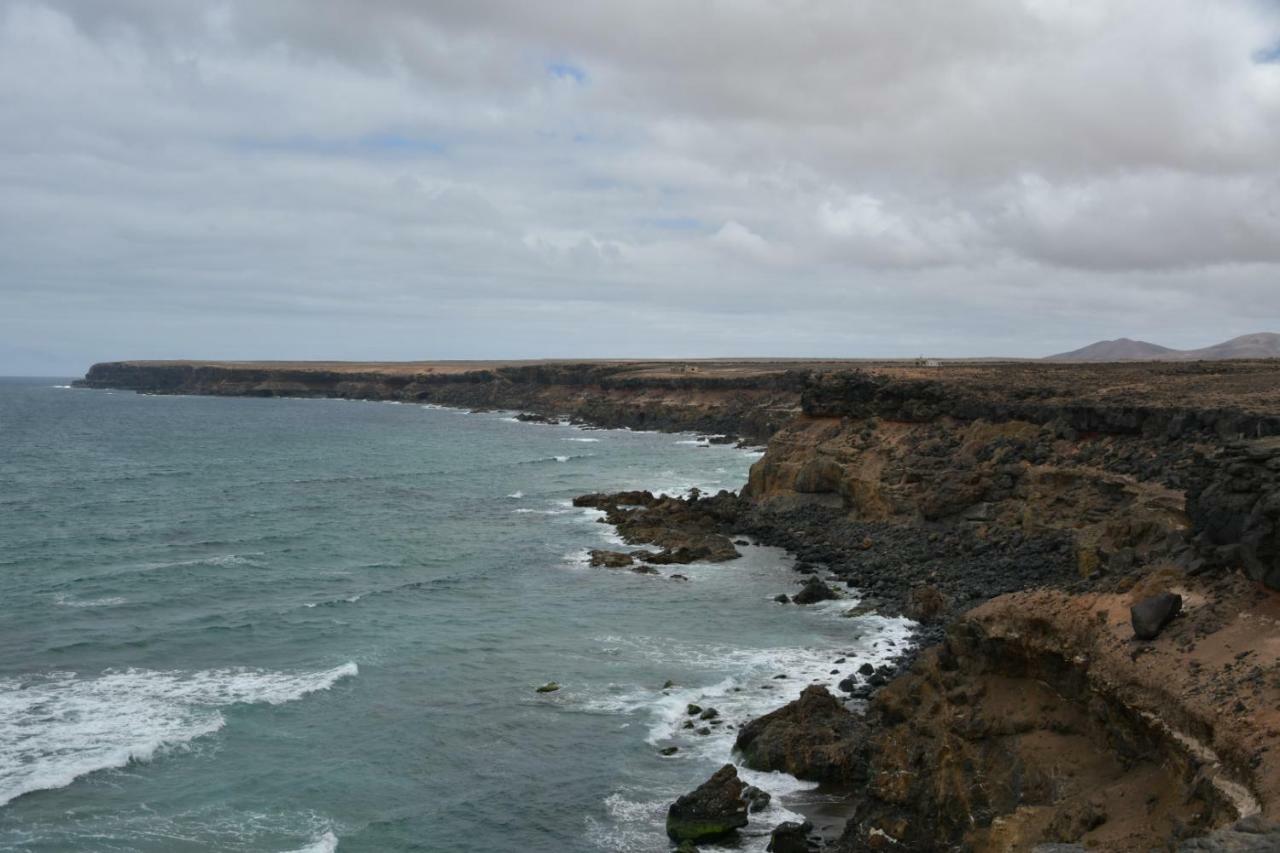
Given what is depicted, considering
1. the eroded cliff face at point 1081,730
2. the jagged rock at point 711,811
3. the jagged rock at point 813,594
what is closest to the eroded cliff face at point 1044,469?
the eroded cliff face at point 1081,730

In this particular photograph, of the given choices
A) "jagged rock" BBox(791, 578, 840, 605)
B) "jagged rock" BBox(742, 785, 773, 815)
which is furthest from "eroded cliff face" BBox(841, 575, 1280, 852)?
"jagged rock" BBox(791, 578, 840, 605)

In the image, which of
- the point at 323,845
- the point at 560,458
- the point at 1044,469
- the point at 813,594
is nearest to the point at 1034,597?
the point at 323,845

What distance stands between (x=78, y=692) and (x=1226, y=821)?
27987 mm

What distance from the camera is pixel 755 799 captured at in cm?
2148

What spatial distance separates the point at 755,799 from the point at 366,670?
14.2 metres

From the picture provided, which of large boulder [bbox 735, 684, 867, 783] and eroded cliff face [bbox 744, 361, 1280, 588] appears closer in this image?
eroded cliff face [bbox 744, 361, 1280, 588]

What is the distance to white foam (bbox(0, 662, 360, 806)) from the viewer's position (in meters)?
23.2

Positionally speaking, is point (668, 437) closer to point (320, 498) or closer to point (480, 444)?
point (480, 444)

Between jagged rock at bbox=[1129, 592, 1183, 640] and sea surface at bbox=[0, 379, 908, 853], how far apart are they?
8989 mm

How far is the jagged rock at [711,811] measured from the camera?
67.2 feet

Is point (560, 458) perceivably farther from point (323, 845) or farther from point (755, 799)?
point (323, 845)

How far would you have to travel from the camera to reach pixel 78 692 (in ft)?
91.1

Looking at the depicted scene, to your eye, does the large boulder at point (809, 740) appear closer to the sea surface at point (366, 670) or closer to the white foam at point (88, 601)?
the sea surface at point (366, 670)

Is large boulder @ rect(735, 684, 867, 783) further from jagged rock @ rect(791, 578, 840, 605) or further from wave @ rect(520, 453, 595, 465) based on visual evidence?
wave @ rect(520, 453, 595, 465)
